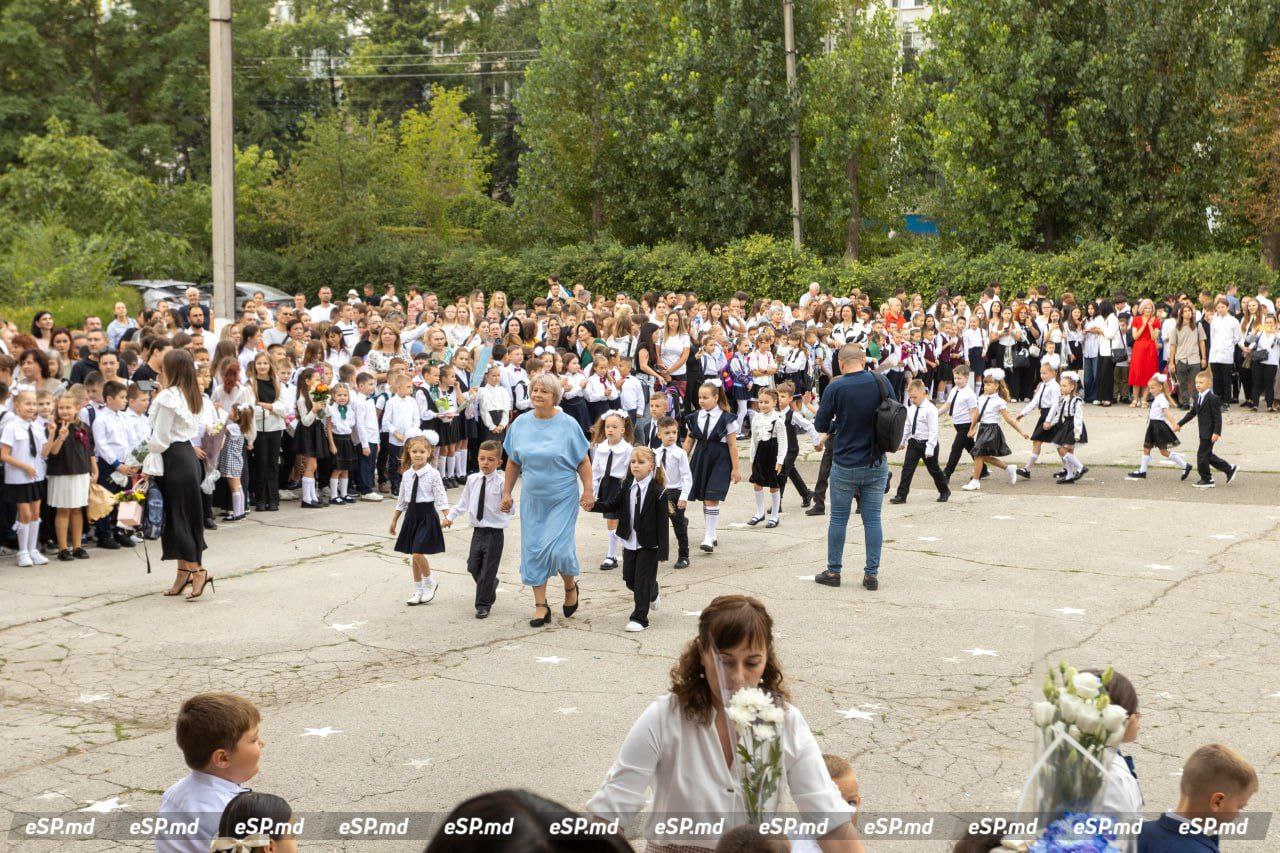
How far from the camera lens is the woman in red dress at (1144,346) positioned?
2292cm

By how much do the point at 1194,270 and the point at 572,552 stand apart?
2054 centimetres

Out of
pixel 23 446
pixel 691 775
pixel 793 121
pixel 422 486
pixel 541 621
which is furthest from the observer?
pixel 793 121

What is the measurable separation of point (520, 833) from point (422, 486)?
28.5 ft

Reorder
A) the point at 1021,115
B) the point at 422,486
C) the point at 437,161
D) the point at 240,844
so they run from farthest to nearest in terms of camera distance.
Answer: the point at 437,161, the point at 1021,115, the point at 422,486, the point at 240,844

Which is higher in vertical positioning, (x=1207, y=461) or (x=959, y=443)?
(x=959, y=443)

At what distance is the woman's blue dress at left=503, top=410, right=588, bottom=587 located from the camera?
958 centimetres

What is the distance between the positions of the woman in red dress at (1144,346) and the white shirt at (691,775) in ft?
68.6

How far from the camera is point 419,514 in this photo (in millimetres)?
10336

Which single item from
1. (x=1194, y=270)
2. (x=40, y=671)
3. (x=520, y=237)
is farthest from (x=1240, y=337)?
(x=520, y=237)

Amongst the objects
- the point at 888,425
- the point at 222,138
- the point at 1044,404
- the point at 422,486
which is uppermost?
the point at 222,138

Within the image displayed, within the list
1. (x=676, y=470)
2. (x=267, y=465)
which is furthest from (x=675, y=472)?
(x=267, y=465)

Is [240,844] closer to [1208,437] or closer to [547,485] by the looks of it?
[547,485]

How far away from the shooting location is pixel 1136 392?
77.0 feet

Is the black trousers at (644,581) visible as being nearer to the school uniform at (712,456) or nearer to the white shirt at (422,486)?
the white shirt at (422,486)
